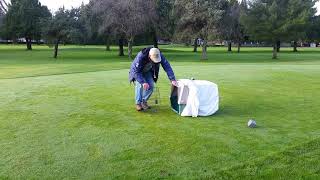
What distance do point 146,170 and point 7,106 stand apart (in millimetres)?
5461

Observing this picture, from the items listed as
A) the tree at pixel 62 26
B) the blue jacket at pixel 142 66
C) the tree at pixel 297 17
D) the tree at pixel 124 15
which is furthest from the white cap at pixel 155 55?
the tree at pixel 297 17

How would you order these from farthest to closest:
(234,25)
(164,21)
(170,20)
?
(234,25) < (164,21) < (170,20)

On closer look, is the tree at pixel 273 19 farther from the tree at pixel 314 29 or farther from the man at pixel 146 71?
the man at pixel 146 71

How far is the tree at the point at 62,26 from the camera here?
5122cm

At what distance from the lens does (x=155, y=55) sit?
9062 millimetres

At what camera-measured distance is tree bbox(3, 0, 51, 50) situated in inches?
2832

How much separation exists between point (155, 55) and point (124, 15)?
128ft

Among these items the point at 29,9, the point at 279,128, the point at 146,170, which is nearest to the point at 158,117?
the point at 279,128

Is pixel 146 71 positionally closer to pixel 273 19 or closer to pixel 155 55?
pixel 155 55

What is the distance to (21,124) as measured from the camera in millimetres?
8188

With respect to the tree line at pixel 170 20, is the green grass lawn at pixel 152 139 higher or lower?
lower

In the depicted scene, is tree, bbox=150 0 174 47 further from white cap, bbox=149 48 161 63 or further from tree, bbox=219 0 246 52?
white cap, bbox=149 48 161 63

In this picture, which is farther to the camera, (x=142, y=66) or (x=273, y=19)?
(x=273, y=19)

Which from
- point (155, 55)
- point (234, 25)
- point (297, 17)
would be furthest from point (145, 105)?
point (234, 25)
